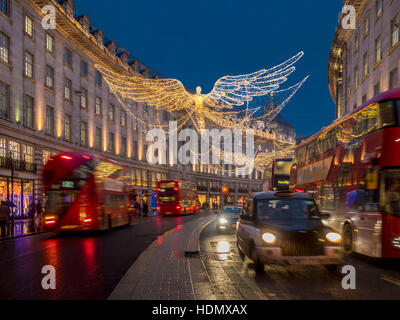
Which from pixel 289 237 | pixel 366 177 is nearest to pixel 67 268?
pixel 289 237

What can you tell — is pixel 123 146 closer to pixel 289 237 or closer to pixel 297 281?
pixel 289 237

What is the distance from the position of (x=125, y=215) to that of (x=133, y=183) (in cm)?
2670

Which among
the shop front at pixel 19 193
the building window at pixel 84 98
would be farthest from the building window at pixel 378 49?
the building window at pixel 84 98

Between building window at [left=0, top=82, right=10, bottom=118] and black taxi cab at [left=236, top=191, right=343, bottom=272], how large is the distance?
2375cm

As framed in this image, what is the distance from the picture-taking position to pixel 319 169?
607 inches

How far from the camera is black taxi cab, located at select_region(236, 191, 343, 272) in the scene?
27.7ft

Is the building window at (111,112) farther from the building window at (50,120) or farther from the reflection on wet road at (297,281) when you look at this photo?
the reflection on wet road at (297,281)

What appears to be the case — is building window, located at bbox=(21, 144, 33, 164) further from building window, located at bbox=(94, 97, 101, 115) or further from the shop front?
building window, located at bbox=(94, 97, 101, 115)

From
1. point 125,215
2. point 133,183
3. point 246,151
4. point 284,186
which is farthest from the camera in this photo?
point 246,151

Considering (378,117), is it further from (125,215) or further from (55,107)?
(55,107)

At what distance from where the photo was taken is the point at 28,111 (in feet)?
104

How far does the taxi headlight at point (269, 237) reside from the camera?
8.56m

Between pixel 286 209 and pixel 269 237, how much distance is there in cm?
147
